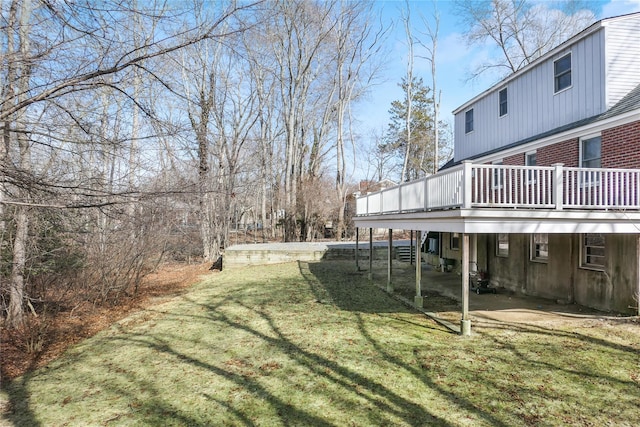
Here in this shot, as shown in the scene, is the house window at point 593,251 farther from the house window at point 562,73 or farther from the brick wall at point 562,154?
the house window at point 562,73

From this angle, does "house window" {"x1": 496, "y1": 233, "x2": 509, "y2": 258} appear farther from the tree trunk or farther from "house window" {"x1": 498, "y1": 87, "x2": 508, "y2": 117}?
the tree trunk

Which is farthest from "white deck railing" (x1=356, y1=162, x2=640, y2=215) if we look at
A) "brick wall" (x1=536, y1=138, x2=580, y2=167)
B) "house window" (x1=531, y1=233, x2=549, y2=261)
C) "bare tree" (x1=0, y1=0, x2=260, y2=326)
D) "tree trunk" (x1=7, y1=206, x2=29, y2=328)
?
"tree trunk" (x1=7, y1=206, x2=29, y2=328)

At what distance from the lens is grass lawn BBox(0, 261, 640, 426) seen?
4.21 metres

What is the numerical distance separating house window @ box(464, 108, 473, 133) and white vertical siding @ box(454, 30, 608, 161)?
278mm

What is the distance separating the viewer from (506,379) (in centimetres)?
489

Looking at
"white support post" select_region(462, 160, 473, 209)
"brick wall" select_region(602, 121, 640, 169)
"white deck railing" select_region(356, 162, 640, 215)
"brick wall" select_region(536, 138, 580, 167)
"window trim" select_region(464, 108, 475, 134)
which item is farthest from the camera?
"window trim" select_region(464, 108, 475, 134)

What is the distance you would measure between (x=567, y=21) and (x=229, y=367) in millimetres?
29915

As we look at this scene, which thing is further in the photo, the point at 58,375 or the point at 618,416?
the point at 58,375

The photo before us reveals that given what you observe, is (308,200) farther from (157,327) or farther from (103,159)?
→ (103,159)

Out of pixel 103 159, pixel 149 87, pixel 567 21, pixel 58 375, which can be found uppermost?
pixel 567 21

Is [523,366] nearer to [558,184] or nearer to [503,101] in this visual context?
[558,184]

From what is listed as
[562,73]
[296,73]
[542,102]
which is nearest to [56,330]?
[542,102]

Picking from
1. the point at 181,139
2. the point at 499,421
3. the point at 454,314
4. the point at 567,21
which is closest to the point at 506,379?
the point at 499,421

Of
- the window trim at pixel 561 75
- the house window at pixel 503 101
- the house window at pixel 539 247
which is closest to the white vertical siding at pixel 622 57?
the window trim at pixel 561 75
